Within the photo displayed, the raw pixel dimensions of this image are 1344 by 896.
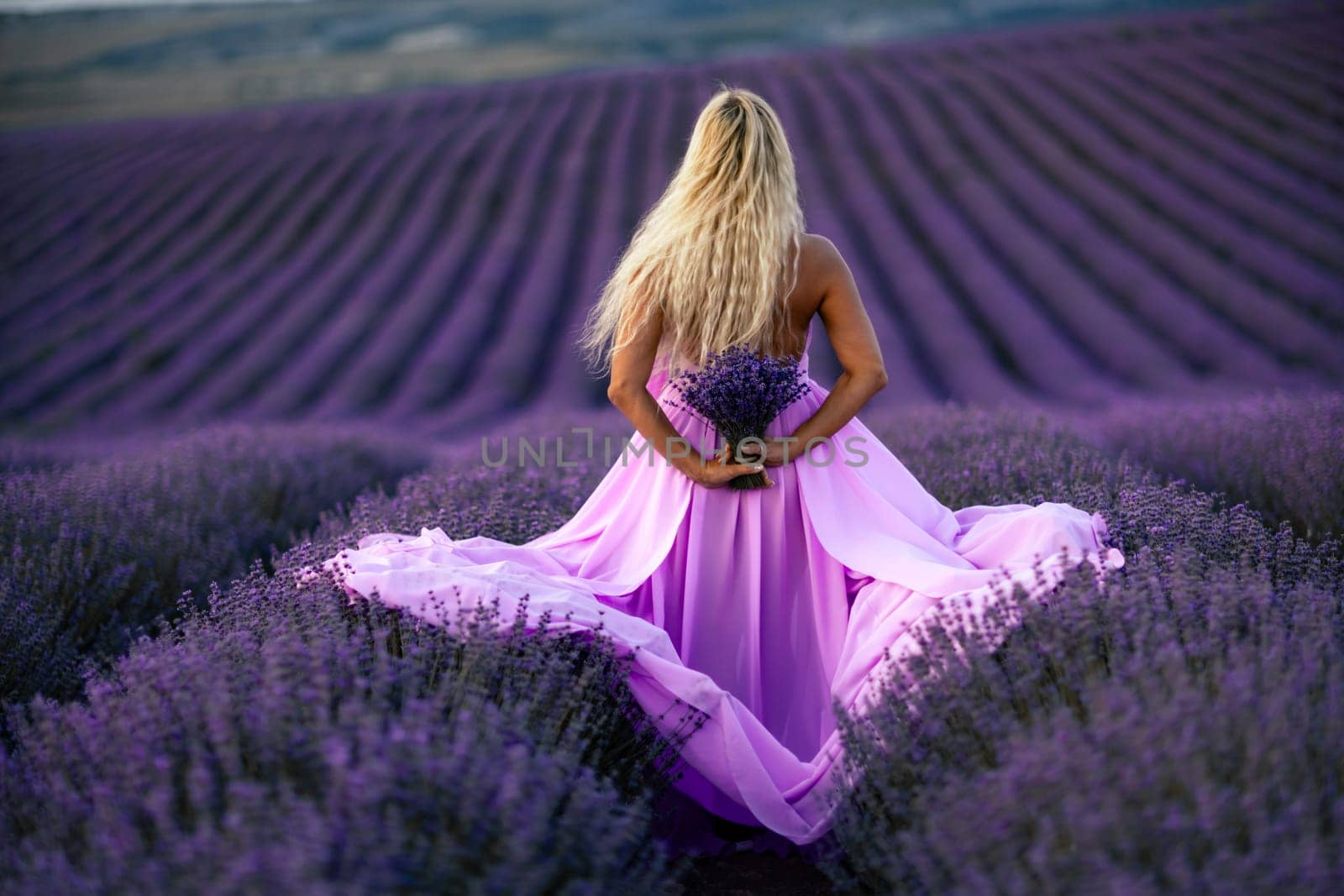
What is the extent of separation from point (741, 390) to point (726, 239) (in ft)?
1.11

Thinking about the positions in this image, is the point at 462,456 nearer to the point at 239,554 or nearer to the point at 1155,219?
the point at 239,554

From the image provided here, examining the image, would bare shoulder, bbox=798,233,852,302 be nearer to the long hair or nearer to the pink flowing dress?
the long hair

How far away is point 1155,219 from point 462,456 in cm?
752

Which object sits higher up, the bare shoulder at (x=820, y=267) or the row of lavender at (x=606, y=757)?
the bare shoulder at (x=820, y=267)

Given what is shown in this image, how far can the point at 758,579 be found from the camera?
2.30 metres

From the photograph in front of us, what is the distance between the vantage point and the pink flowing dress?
6.48 ft

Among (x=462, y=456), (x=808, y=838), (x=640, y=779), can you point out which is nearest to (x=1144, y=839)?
(x=808, y=838)

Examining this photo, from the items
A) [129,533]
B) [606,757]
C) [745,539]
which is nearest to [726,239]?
[745,539]

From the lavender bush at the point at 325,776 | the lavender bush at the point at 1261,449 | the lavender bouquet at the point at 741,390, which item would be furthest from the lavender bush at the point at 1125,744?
the lavender bush at the point at 1261,449

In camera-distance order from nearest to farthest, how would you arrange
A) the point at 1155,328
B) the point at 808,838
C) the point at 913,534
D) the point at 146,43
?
1. the point at 808,838
2. the point at 913,534
3. the point at 1155,328
4. the point at 146,43

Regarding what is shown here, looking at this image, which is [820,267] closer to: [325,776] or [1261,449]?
[325,776]

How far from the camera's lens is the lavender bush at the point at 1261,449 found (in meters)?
3.08

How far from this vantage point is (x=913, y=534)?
225 cm

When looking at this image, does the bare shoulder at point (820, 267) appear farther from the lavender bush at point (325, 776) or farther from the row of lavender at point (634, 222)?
the row of lavender at point (634, 222)
